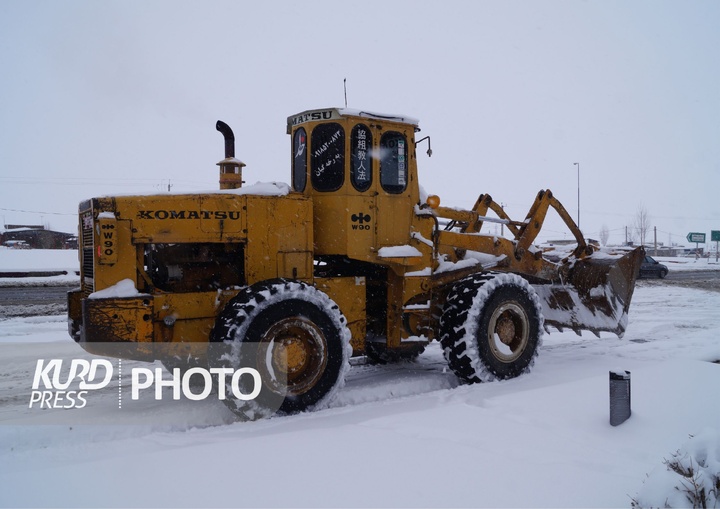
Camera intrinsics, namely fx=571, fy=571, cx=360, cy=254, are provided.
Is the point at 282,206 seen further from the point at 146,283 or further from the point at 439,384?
the point at 439,384

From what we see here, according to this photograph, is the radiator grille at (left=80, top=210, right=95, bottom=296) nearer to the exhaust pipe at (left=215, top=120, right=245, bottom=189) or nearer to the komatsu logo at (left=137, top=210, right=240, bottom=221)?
the komatsu logo at (left=137, top=210, right=240, bottom=221)

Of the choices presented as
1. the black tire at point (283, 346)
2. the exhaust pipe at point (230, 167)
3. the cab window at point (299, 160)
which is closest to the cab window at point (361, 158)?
the cab window at point (299, 160)

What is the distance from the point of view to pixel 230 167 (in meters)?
7.05

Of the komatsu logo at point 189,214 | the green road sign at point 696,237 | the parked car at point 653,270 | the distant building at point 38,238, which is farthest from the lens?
the distant building at point 38,238

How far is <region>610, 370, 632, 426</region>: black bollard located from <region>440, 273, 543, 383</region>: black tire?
2.03m

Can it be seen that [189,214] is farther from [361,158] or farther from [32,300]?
[32,300]

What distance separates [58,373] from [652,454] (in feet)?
23.3

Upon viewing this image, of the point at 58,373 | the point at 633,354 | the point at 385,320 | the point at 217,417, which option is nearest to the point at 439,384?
the point at 385,320

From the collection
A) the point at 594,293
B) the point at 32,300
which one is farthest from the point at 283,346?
the point at 32,300

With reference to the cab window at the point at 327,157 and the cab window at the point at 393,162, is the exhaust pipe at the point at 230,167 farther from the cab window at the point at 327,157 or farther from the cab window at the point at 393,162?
the cab window at the point at 393,162

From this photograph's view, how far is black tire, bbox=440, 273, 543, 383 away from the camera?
6727mm

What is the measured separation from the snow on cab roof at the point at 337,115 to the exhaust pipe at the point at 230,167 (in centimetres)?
83

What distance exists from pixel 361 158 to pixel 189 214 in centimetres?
211

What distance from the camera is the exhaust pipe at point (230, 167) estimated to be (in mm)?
6998
